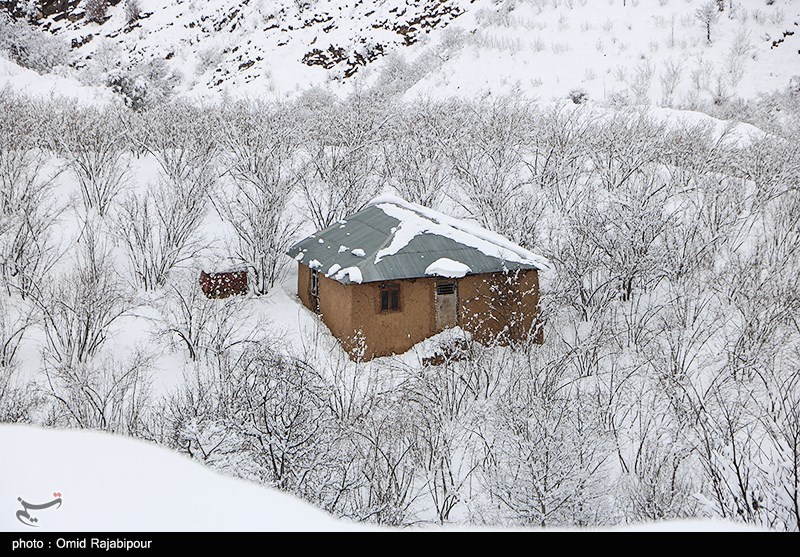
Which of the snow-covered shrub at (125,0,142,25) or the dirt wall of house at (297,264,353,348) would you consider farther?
the snow-covered shrub at (125,0,142,25)

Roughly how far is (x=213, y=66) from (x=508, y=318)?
141ft

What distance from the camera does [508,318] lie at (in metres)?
17.8

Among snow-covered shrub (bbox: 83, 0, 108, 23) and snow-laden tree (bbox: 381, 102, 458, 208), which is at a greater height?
snow-covered shrub (bbox: 83, 0, 108, 23)

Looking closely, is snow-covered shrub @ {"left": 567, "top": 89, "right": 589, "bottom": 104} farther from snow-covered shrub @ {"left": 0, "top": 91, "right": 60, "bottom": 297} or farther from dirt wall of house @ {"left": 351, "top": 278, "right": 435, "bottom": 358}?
snow-covered shrub @ {"left": 0, "top": 91, "right": 60, "bottom": 297}

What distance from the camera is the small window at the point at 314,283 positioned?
791 inches

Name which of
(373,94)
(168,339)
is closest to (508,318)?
(168,339)

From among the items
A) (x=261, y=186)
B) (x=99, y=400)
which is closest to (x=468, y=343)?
(x=99, y=400)

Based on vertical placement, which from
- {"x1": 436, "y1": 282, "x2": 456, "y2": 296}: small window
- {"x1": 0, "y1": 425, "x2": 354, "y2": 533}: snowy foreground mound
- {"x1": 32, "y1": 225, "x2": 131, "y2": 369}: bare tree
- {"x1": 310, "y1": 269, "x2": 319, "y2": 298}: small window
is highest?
{"x1": 0, "y1": 425, "x2": 354, "y2": 533}: snowy foreground mound

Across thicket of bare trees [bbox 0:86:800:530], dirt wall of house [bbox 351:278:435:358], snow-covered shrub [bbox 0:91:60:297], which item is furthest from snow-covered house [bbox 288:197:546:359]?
snow-covered shrub [bbox 0:91:60:297]

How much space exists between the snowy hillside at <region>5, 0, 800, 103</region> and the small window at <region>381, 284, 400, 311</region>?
20887 mm

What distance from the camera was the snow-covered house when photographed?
55.8ft

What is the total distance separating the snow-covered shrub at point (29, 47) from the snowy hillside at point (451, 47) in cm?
224

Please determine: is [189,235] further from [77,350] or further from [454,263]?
[454,263]

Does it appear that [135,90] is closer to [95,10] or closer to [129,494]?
[95,10]
